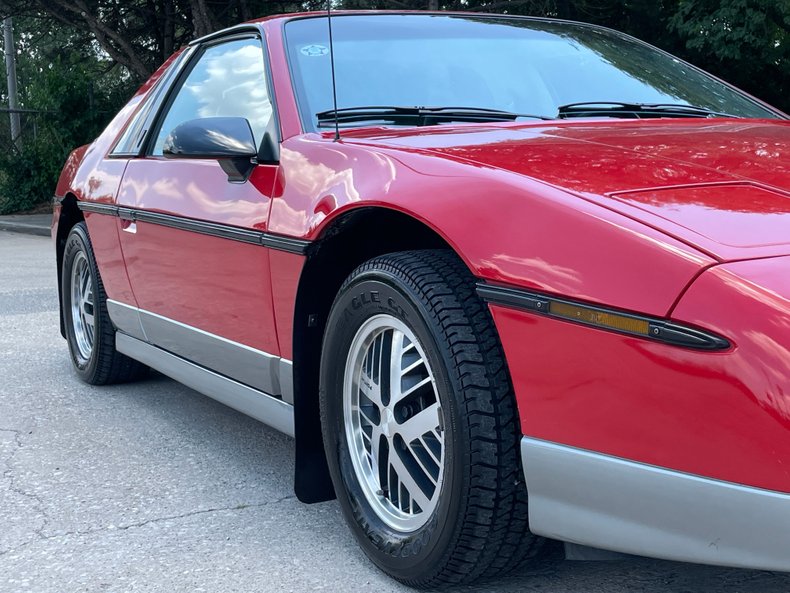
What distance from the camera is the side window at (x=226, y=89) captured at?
3449 millimetres

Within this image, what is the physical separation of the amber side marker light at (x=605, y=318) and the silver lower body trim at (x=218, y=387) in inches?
40.3

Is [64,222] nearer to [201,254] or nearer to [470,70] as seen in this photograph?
[201,254]

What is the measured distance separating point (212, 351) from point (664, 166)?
1.70 metres

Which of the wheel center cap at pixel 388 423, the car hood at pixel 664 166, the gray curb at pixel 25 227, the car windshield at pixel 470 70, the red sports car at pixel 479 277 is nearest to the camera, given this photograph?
the red sports car at pixel 479 277

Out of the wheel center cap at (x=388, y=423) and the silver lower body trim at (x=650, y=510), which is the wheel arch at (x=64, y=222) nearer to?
the wheel center cap at (x=388, y=423)

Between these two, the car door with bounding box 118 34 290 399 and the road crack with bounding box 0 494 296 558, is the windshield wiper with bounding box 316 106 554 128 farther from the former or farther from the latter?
the road crack with bounding box 0 494 296 558

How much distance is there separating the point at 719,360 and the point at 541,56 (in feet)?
6.51

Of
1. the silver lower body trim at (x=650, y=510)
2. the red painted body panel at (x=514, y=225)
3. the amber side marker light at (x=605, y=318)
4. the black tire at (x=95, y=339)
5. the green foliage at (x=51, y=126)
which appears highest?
the red painted body panel at (x=514, y=225)

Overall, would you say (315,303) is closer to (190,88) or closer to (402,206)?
(402,206)

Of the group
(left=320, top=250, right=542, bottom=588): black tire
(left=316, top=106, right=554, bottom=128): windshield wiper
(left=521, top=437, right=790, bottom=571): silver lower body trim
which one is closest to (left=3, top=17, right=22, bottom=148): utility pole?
(left=316, top=106, right=554, bottom=128): windshield wiper

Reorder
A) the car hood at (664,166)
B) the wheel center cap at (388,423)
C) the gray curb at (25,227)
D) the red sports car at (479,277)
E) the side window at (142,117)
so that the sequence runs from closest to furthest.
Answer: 1. the red sports car at (479,277)
2. the car hood at (664,166)
3. the wheel center cap at (388,423)
4. the side window at (142,117)
5. the gray curb at (25,227)

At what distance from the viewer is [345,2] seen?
16781 mm

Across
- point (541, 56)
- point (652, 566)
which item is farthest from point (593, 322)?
point (541, 56)

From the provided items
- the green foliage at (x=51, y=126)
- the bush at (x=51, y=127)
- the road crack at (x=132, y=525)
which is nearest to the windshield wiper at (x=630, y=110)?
the road crack at (x=132, y=525)
